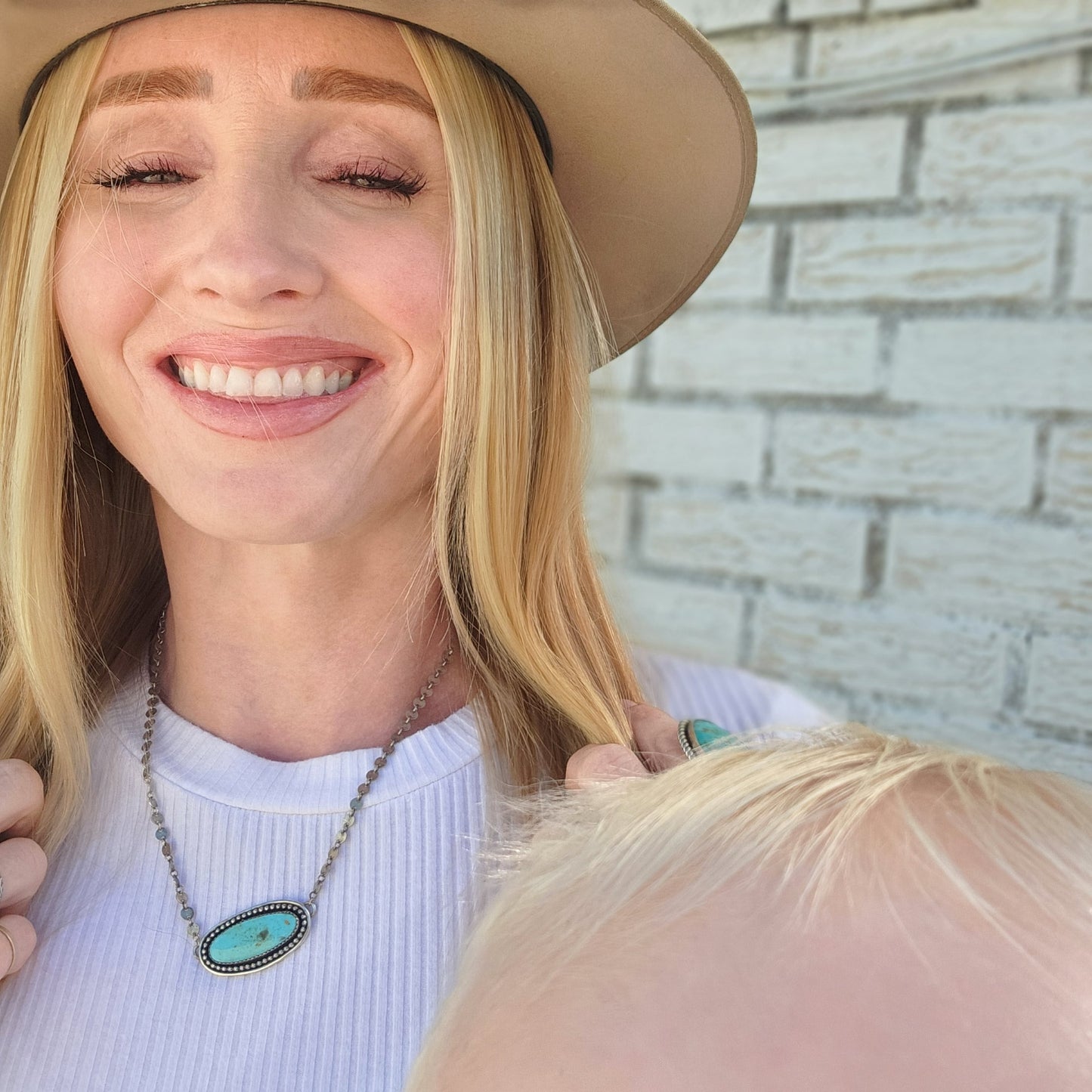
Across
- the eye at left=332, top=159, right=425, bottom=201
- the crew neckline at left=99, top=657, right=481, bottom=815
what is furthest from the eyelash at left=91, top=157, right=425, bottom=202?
the crew neckline at left=99, top=657, right=481, bottom=815

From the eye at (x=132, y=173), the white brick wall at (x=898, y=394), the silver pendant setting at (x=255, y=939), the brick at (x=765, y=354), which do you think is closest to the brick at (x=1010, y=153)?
the white brick wall at (x=898, y=394)

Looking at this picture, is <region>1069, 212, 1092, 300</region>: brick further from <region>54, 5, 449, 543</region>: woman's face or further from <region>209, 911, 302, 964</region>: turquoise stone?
<region>209, 911, 302, 964</region>: turquoise stone

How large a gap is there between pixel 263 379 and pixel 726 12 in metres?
1.83

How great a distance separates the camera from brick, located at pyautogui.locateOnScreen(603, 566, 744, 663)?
2629 millimetres

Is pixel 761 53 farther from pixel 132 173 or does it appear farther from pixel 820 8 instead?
pixel 132 173

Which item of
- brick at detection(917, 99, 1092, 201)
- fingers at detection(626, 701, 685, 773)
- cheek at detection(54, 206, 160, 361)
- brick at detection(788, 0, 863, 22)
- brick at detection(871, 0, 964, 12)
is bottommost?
fingers at detection(626, 701, 685, 773)

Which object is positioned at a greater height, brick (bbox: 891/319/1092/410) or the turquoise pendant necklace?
brick (bbox: 891/319/1092/410)

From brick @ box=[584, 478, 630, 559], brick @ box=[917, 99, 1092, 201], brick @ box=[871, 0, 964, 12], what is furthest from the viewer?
brick @ box=[584, 478, 630, 559]

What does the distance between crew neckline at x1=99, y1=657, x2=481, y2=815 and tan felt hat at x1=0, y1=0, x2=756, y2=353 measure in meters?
0.66

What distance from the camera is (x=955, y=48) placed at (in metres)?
2.21

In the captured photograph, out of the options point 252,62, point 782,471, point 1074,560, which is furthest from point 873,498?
point 252,62

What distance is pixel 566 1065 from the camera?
0.60 metres

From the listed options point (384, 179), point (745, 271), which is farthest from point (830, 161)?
point (384, 179)

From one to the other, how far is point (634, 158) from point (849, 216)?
1.16 m
